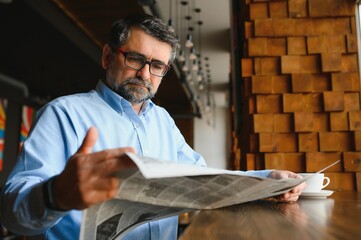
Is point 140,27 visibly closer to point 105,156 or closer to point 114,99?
point 114,99

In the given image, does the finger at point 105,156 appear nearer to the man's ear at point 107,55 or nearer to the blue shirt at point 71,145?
the blue shirt at point 71,145

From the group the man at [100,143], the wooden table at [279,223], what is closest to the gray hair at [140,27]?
the man at [100,143]

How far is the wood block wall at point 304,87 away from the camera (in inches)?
90.6

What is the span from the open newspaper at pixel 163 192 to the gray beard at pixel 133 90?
0.57 meters

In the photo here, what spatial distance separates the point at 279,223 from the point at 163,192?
0.23m

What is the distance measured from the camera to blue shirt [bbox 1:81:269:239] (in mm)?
731

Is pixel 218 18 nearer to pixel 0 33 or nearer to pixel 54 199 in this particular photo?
pixel 0 33

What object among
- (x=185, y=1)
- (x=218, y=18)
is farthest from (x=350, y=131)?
(x=218, y=18)

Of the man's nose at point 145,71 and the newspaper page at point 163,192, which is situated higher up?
the man's nose at point 145,71

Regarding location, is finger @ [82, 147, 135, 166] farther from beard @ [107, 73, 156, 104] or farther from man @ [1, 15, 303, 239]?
beard @ [107, 73, 156, 104]

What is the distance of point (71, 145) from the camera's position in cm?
106

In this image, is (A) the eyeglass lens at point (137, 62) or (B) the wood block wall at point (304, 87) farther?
(B) the wood block wall at point (304, 87)

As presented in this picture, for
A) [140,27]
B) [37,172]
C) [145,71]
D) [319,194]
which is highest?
[140,27]

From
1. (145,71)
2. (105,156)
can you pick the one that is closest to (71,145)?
(145,71)
